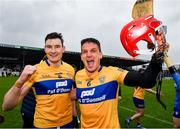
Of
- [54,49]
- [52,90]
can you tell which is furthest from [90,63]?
[52,90]

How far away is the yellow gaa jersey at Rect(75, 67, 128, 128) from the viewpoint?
4059 millimetres

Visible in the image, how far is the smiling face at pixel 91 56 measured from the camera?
13.7ft

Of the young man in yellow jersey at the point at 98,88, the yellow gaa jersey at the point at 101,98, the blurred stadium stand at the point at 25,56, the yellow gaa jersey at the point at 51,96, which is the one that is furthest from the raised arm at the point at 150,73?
the blurred stadium stand at the point at 25,56

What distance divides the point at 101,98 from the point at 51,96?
38.0 inches

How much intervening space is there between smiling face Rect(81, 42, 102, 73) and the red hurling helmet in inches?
21.6

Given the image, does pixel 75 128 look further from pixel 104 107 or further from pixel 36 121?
pixel 104 107

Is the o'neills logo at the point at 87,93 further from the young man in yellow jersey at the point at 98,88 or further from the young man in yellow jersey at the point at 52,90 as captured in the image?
the young man in yellow jersey at the point at 52,90

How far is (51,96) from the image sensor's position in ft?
15.9

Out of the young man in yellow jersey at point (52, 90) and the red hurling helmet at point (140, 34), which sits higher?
→ the red hurling helmet at point (140, 34)

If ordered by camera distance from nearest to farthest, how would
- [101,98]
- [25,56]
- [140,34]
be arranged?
[140,34]
[101,98]
[25,56]

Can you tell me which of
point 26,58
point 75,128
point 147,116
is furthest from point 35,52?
point 75,128

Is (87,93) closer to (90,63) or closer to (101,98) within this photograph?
(101,98)

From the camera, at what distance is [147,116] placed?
1405 cm

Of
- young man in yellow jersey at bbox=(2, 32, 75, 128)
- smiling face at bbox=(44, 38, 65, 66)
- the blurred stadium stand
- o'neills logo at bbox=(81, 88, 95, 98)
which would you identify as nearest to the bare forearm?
young man in yellow jersey at bbox=(2, 32, 75, 128)
